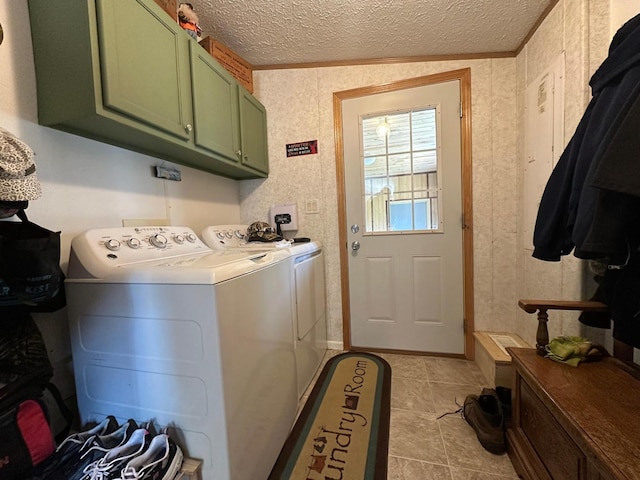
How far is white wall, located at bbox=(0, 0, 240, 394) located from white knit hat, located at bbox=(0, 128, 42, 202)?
284mm

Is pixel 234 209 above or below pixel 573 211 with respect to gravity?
above

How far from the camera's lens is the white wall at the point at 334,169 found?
1905 mm

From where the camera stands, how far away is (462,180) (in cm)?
195

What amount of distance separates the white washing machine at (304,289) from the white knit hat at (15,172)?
0.82 meters

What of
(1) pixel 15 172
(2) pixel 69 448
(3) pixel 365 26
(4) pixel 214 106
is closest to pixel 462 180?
(3) pixel 365 26

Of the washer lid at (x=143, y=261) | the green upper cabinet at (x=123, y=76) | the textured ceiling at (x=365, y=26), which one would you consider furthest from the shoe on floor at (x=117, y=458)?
the textured ceiling at (x=365, y=26)

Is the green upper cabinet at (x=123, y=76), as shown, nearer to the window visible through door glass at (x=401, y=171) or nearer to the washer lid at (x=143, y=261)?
the washer lid at (x=143, y=261)

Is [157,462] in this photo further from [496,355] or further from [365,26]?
[365,26]

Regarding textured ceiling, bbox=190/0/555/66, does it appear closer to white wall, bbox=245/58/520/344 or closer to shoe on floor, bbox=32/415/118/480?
white wall, bbox=245/58/520/344

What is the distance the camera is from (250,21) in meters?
1.61

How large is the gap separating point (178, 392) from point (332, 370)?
128 cm

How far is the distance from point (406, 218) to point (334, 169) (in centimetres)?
71

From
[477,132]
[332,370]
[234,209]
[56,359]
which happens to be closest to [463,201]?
[477,132]

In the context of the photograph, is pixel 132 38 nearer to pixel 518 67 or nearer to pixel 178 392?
pixel 178 392
